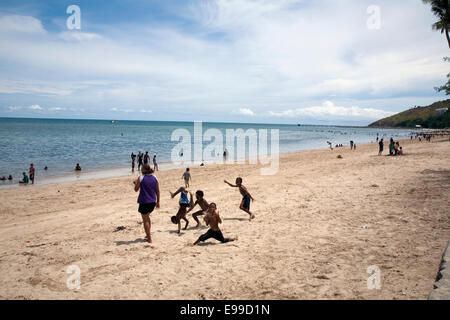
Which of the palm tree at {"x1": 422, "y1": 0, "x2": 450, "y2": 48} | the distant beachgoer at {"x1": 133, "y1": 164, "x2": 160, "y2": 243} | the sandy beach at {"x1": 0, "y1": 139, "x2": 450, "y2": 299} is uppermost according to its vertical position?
the palm tree at {"x1": 422, "y1": 0, "x2": 450, "y2": 48}

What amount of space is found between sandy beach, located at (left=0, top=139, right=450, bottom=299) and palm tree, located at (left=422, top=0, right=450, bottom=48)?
10152 millimetres

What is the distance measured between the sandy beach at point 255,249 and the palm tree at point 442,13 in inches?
400

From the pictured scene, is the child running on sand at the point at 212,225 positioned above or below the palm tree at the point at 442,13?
below

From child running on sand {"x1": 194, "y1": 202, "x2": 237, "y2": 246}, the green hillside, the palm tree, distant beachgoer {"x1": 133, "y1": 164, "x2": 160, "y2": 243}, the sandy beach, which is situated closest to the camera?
the sandy beach

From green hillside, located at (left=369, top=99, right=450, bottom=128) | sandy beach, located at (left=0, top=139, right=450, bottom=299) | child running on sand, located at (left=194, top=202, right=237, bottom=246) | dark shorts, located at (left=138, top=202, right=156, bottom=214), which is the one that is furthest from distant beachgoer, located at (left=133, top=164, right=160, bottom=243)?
green hillside, located at (left=369, top=99, right=450, bottom=128)

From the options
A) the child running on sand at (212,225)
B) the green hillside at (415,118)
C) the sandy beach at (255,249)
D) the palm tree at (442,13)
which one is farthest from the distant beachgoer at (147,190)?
the green hillside at (415,118)

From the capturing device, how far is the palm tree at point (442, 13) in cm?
1576

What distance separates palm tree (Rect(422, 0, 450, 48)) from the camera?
1576 centimetres

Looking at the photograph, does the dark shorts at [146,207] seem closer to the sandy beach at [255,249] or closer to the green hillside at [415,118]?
the sandy beach at [255,249]

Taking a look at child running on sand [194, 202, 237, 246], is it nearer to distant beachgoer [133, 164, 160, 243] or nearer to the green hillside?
distant beachgoer [133, 164, 160, 243]

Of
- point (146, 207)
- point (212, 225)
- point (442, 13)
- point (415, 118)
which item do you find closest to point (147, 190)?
point (146, 207)

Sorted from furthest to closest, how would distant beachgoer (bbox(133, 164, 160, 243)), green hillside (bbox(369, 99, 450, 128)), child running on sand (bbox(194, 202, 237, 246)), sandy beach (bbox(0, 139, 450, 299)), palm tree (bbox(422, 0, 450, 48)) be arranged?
green hillside (bbox(369, 99, 450, 128)) < palm tree (bbox(422, 0, 450, 48)) < child running on sand (bbox(194, 202, 237, 246)) < distant beachgoer (bbox(133, 164, 160, 243)) < sandy beach (bbox(0, 139, 450, 299))
